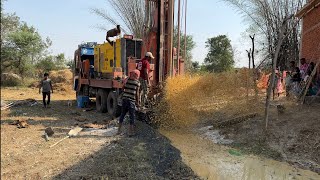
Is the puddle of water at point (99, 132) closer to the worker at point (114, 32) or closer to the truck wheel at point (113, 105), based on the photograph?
the truck wheel at point (113, 105)

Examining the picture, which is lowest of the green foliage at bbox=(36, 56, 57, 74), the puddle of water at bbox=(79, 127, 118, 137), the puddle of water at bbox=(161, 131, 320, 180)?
the puddle of water at bbox=(161, 131, 320, 180)

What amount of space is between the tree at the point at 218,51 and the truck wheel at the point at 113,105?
2463 cm

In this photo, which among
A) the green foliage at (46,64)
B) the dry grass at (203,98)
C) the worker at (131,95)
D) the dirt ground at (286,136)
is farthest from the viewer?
the green foliage at (46,64)

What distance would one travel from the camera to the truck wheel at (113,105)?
1188 cm

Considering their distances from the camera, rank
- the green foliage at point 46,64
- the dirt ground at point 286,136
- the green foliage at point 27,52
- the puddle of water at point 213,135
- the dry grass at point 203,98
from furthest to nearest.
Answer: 1. the green foliage at point 46,64
2. the green foliage at point 27,52
3. the dry grass at point 203,98
4. the puddle of water at point 213,135
5. the dirt ground at point 286,136

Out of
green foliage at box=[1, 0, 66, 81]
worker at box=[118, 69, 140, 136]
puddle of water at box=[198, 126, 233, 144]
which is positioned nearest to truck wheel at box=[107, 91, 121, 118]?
worker at box=[118, 69, 140, 136]

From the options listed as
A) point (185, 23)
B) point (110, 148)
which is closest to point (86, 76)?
point (185, 23)

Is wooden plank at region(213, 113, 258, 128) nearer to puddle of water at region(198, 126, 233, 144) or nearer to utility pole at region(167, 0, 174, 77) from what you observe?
puddle of water at region(198, 126, 233, 144)

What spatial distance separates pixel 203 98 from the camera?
985 centimetres

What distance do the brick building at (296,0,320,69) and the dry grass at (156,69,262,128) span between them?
10.1ft

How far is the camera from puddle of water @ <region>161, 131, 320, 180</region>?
5.98 metres

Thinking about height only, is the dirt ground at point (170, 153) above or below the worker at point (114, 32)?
below

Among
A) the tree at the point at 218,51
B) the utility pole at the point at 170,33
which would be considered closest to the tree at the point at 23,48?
the tree at the point at 218,51

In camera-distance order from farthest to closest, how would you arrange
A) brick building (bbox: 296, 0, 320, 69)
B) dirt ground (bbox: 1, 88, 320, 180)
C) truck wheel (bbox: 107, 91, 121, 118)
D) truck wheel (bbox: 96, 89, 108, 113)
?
truck wheel (bbox: 96, 89, 108, 113) → brick building (bbox: 296, 0, 320, 69) → truck wheel (bbox: 107, 91, 121, 118) → dirt ground (bbox: 1, 88, 320, 180)
